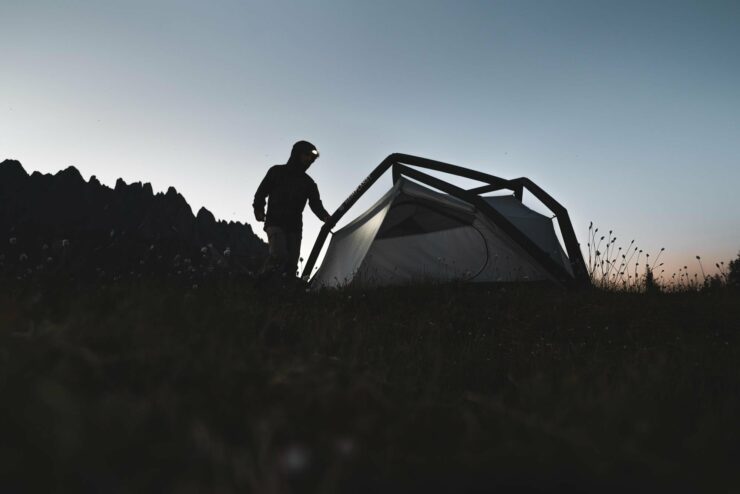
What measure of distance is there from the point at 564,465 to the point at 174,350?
3.04 ft

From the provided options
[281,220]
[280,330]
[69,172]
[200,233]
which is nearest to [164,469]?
[280,330]

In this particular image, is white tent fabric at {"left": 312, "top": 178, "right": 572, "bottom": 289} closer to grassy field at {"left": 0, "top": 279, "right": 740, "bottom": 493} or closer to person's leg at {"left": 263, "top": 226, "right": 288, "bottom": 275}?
person's leg at {"left": 263, "top": 226, "right": 288, "bottom": 275}

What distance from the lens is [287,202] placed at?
26.1 ft

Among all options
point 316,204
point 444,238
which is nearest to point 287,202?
point 316,204

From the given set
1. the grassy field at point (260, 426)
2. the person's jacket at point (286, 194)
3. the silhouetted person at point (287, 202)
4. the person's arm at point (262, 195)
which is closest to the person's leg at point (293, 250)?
the silhouetted person at point (287, 202)

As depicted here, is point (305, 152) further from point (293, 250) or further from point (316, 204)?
point (293, 250)

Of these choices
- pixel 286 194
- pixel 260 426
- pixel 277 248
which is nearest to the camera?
pixel 260 426

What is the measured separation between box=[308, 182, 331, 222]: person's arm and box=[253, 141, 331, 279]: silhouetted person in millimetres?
45

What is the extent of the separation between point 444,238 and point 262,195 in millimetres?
3389

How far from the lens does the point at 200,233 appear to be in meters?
79.6

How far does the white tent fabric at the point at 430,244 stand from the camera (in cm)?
786

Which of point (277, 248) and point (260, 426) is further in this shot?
point (277, 248)

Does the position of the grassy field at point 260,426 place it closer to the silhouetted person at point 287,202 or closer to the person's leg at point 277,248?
the person's leg at point 277,248

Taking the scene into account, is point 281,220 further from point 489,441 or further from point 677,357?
point 489,441
